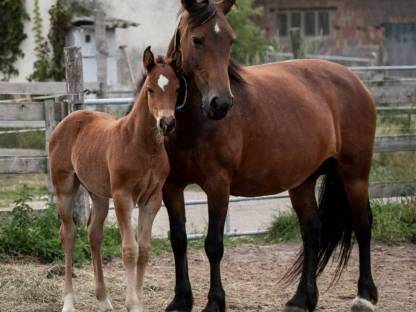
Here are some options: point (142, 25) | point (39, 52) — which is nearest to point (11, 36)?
point (39, 52)

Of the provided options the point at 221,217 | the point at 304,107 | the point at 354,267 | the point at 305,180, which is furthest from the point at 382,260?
the point at 221,217

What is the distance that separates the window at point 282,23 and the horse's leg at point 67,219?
2265cm

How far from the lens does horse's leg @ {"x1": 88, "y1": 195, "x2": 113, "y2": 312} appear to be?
5.91m

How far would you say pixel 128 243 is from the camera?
534 centimetres

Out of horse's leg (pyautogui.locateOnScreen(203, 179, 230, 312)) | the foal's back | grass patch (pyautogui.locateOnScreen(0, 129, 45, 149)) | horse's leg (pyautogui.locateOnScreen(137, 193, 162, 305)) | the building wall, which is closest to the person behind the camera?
horse's leg (pyautogui.locateOnScreen(137, 193, 162, 305))

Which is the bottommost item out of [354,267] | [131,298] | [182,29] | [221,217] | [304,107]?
[354,267]

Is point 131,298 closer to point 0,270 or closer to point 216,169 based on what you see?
point 216,169

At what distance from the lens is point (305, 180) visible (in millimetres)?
6645

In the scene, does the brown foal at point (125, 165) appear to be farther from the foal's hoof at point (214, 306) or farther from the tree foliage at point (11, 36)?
the tree foliage at point (11, 36)

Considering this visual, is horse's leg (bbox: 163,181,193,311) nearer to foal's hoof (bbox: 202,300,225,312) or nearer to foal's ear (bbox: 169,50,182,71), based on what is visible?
foal's hoof (bbox: 202,300,225,312)

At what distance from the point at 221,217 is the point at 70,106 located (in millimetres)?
2752

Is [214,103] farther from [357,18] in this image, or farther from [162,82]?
[357,18]

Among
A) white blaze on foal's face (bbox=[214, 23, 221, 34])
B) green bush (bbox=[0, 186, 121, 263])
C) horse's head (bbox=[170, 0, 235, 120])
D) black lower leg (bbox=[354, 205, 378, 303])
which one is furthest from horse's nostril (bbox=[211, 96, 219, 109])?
green bush (bbox=[0, 186, 121, 263])

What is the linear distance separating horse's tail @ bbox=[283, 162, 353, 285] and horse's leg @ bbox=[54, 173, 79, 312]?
165cm
